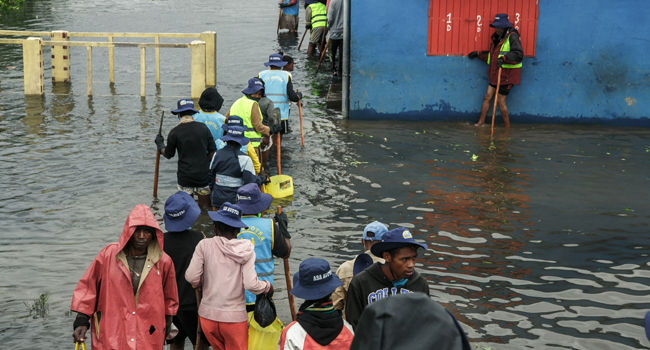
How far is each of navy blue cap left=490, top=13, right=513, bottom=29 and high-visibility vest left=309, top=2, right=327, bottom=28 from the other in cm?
854

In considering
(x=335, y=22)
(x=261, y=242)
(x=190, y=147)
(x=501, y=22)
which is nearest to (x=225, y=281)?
(x=261, y=242)

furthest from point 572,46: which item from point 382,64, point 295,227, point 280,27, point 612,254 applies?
point 280,27

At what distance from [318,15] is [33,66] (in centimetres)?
889

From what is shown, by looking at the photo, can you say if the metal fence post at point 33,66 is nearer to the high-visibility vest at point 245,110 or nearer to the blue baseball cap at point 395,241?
the high-visibility vest at point 245,110

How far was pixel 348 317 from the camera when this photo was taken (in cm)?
463

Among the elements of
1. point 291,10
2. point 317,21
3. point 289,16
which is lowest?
point 317,21

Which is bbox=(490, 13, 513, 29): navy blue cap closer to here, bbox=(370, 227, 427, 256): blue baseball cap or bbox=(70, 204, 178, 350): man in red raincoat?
bbox=(370, 227, 427, 256): blue baseball cap

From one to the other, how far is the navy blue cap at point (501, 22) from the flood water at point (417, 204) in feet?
6.94

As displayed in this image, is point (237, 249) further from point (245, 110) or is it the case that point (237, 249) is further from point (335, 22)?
point (335, 22)

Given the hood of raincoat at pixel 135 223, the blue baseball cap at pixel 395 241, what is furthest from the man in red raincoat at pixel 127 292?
the blue baseball cap at pixel 395 241

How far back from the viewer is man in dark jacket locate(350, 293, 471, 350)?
2082 mm

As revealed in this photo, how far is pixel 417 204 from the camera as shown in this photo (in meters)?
9.83

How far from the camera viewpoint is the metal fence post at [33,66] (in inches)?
626

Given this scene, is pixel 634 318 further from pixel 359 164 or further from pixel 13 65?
pixel 13 65
